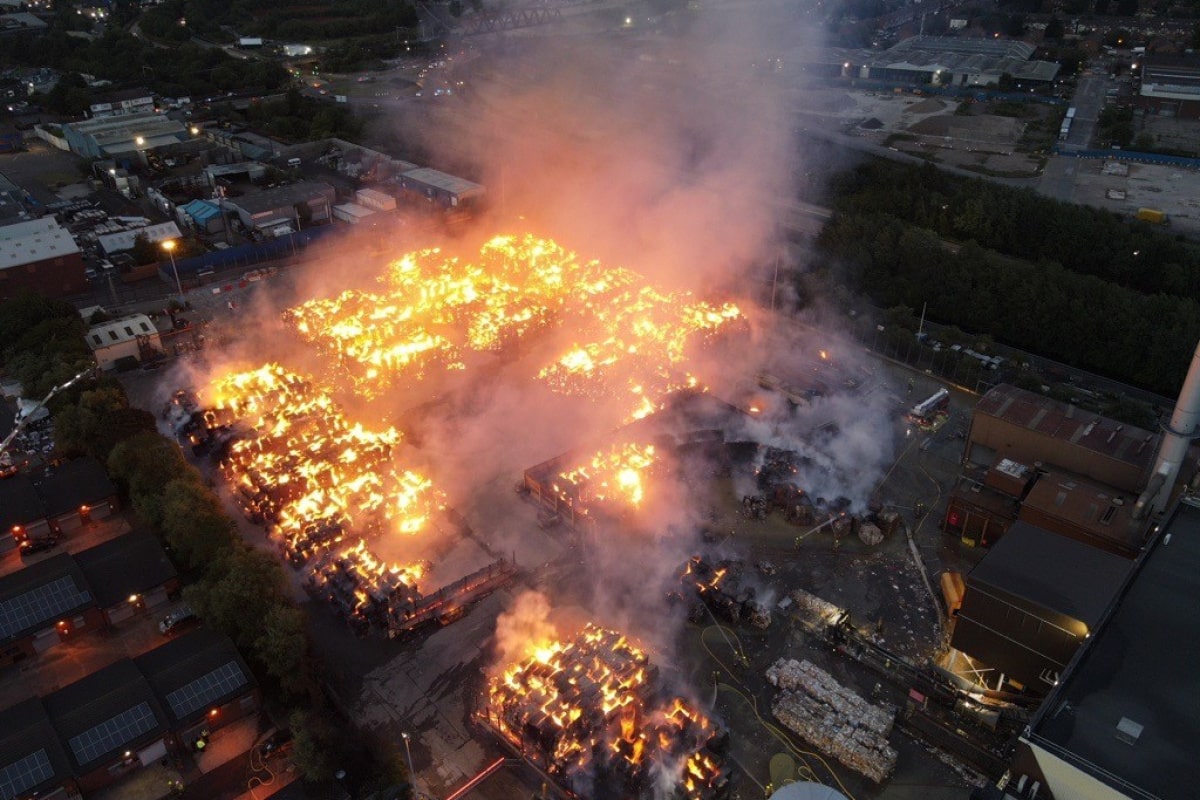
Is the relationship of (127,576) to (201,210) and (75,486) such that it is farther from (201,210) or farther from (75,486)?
(201,210)

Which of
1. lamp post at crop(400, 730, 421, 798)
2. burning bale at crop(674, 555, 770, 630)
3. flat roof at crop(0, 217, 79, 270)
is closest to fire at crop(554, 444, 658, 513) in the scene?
burning bale at crop(674, 555, 770, 630)

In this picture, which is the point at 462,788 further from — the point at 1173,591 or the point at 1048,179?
the point at 1048,179

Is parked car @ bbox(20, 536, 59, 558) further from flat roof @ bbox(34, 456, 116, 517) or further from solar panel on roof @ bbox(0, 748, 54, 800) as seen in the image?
solar panel on roof @ bbox(0, 748, 54, 800)

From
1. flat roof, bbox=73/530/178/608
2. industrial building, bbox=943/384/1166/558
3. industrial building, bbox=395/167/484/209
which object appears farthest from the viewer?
industrial building, bbox=395/167/484/209

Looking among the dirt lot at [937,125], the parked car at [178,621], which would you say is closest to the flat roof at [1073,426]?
the parked car at [178,621]

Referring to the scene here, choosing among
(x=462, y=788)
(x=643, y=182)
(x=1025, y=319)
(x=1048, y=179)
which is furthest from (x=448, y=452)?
Answer: (x=1048, y=179)

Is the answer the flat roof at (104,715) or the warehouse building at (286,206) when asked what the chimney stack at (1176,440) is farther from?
the warehouse building at (286,206)

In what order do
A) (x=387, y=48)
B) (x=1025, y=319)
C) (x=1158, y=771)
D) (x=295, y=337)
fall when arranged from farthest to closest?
1. (x=387, y=48)
2. (x=1025, y=319)
3. (x=295, y=337)
4. (x=1158, y=771)
